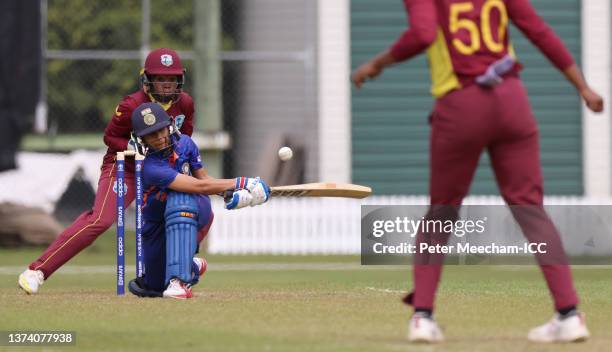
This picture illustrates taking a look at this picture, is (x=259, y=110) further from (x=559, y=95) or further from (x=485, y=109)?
(x=485, y=109)

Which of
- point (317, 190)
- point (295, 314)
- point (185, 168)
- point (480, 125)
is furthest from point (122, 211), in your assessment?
point (480, 125)

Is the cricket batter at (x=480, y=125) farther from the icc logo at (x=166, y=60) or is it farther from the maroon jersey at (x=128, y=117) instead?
the maroon jersey at (x=128, y=117)

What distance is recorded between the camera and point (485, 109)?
7699 mm

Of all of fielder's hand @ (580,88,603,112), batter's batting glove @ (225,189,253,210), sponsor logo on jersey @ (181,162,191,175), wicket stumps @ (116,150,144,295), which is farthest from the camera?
sponsor logo on jersey @ (181,162,191,175)

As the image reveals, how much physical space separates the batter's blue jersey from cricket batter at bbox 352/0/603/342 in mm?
3145

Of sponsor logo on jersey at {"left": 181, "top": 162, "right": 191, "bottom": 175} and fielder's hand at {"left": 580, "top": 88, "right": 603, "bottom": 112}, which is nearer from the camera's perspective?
fielder's hand at {"left": 580, "top": 88, "right": 603, "bottom": 112}

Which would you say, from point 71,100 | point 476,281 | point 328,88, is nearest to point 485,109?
point 476,281

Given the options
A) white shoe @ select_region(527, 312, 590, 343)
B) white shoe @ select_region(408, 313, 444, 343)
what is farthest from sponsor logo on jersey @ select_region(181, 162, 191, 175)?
white shoe @ select_region(527, 312, 590, 343)

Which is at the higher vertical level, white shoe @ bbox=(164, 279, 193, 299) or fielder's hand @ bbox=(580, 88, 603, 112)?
fielder's hand @ bbox=(580, 88, 603, 112)

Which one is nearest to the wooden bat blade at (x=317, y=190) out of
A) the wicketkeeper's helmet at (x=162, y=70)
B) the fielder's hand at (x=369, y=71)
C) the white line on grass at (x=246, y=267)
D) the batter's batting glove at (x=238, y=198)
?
the batter's batting glove at (x=238, y=198)

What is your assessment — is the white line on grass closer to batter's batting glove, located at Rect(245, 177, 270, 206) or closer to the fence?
the fence

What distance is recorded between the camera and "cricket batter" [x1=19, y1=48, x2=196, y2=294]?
37.3 ft

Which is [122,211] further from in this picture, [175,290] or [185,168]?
[175,290]

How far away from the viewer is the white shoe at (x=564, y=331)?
7797mm
